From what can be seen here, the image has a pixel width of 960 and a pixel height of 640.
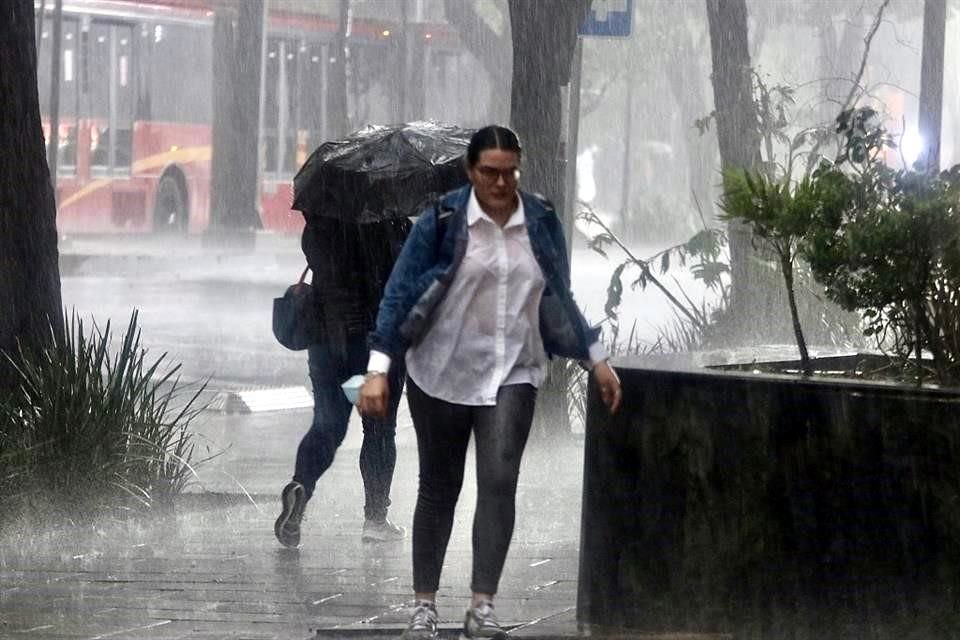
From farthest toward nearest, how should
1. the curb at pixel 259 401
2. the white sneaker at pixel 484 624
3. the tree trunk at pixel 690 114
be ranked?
the tree trunk at pixel 690 114, the curb at pixel 259 401, the white sneaker at pixel 484 624

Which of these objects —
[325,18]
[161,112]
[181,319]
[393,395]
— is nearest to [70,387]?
[393,395]

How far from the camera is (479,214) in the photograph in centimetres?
642

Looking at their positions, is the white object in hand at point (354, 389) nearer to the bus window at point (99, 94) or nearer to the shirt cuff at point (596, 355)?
the shirt cuff at point (596, 355)

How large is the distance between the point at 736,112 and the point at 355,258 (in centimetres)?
791

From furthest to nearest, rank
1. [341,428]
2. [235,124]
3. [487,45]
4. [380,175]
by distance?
[487,45], [235,124], [341,428], [380,175]

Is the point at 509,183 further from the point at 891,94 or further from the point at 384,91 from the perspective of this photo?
the point at 891,94

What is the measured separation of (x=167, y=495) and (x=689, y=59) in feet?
143

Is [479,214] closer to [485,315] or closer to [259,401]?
[485,315]

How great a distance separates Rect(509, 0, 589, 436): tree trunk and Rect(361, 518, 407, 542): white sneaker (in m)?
3.25

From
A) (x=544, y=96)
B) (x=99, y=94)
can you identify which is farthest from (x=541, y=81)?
(x=99, y=94)

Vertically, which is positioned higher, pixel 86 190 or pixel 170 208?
pixel 86 190

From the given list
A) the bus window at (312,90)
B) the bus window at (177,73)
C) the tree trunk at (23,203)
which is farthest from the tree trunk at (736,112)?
the bus window at (312,90)

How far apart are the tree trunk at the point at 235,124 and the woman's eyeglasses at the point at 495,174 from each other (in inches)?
1172

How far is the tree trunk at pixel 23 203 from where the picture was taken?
9.74 metres
